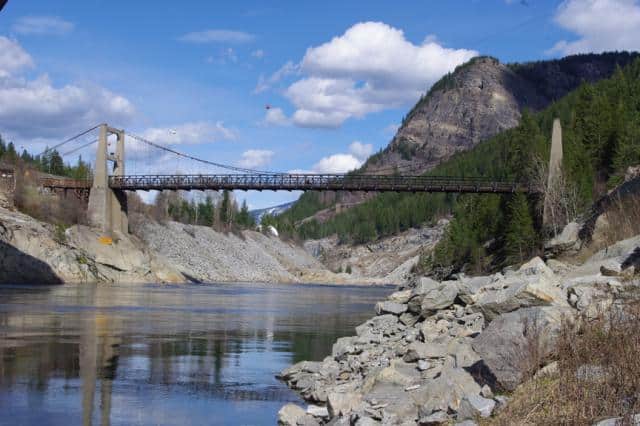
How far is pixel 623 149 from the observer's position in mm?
68938

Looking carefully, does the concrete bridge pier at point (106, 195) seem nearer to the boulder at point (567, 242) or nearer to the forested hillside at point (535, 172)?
the forested hillside at point (535, 172)

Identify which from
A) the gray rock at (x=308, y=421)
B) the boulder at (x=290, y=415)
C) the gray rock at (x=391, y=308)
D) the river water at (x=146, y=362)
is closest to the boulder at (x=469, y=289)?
the gray rock at (x=391, y=308)

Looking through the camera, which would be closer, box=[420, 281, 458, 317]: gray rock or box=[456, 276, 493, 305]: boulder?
box=[456, 276, 493, 305]: boulder

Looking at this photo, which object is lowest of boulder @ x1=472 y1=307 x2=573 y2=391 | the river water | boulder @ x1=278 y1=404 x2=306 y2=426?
the river water

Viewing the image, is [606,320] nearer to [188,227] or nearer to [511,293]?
[511,293]

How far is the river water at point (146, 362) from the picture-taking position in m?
16.8

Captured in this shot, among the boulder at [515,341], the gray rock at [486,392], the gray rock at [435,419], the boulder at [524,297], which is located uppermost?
the boulder at [524,297]

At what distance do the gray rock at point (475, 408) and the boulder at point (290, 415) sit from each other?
6135mm

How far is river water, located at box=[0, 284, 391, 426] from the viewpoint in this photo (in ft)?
55.0

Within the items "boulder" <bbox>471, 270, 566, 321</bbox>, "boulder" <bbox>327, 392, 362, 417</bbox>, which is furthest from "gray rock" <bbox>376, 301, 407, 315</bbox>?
"boulder" <bbox>327, 392, 362, 417</bbox>

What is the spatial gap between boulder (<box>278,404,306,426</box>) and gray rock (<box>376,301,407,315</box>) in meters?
8.26

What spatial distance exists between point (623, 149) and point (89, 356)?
5733cm

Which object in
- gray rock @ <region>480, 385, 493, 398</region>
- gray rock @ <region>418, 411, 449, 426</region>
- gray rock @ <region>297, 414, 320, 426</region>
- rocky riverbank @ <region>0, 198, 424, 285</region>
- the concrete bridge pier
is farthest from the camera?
the concrete bridge pier

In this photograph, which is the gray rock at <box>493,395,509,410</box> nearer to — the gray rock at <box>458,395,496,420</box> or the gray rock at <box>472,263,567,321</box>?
the gray rock at <box>458,395,496,420</box>
